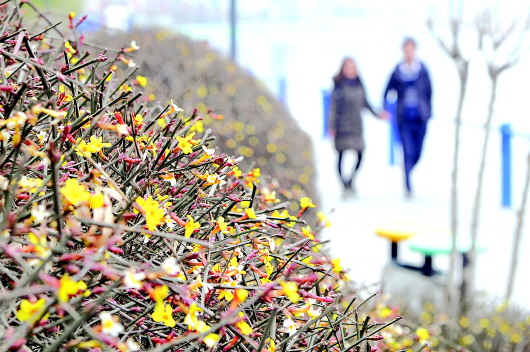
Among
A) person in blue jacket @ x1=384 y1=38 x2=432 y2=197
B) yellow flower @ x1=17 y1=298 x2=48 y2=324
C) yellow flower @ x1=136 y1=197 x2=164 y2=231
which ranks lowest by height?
yellow flower @ x1=17 y1=298 x2=48 y2=324

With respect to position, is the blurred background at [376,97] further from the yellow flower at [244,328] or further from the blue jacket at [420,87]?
the blue jacket at [420,87]

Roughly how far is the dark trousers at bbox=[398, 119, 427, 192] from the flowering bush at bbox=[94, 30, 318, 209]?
4889mm

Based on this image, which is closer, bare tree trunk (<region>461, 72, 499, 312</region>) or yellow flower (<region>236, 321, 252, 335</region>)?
yellow flower (<region>236, 321, 252, 335</region>)

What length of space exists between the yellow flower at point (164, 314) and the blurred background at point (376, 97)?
0.92 m

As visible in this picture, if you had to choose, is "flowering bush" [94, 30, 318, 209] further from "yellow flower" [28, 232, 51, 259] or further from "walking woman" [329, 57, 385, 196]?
"walking woman" [329, 57, 385, 196]

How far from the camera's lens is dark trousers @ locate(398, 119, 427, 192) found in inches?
401

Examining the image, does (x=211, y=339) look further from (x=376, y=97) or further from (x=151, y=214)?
(x=376, y=97)

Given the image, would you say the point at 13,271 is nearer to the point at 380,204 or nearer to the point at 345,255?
the point at 345,255

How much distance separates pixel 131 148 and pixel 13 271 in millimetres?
370

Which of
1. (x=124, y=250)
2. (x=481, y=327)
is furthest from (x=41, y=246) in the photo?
(x=481, y=327)

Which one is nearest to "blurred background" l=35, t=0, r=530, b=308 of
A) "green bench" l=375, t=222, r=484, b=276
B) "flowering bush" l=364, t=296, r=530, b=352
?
"green bench" l=375, t=222, r=484, b=276

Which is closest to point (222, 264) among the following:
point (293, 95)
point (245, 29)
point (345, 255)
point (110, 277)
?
point (110, 277)

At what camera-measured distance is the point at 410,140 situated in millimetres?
10352

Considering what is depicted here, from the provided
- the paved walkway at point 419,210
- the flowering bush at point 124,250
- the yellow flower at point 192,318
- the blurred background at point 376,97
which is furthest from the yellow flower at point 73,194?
the paved walkway at point 419,210
